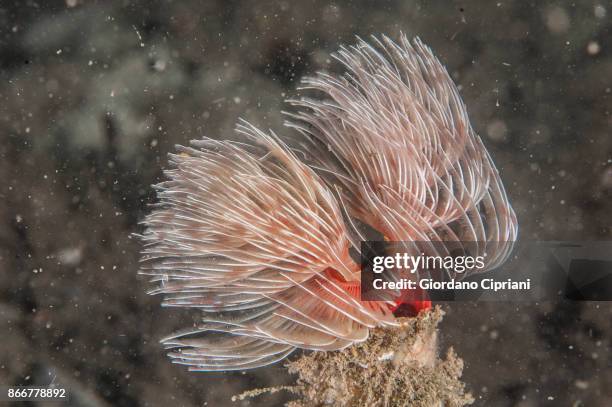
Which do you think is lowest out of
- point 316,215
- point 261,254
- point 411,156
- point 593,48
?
point 261,254

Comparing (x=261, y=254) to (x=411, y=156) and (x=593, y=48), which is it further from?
(x=593, y=48)

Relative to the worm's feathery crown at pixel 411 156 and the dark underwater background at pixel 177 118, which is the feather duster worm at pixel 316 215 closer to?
the worm's feathery crown at pixel 411 156

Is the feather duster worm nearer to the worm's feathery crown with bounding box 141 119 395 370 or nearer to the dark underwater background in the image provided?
the worm's feathery crown with bounding box 141 119 395 370

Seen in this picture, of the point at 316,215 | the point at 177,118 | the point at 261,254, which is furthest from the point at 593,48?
the point at 177,118

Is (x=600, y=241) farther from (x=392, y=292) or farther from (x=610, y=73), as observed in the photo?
(x=392, y=292)

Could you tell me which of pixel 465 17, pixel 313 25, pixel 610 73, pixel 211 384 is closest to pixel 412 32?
pixel 465 17

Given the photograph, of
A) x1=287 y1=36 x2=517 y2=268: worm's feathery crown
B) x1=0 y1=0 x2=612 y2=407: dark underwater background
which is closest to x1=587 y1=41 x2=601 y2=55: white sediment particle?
x1=0 y1=0 x2=612 y2=407: dark underwater background

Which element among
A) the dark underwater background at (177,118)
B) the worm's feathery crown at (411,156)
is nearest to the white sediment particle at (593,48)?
the dark underwater background at (177,118)

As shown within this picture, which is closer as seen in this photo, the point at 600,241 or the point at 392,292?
the point at 392,292
